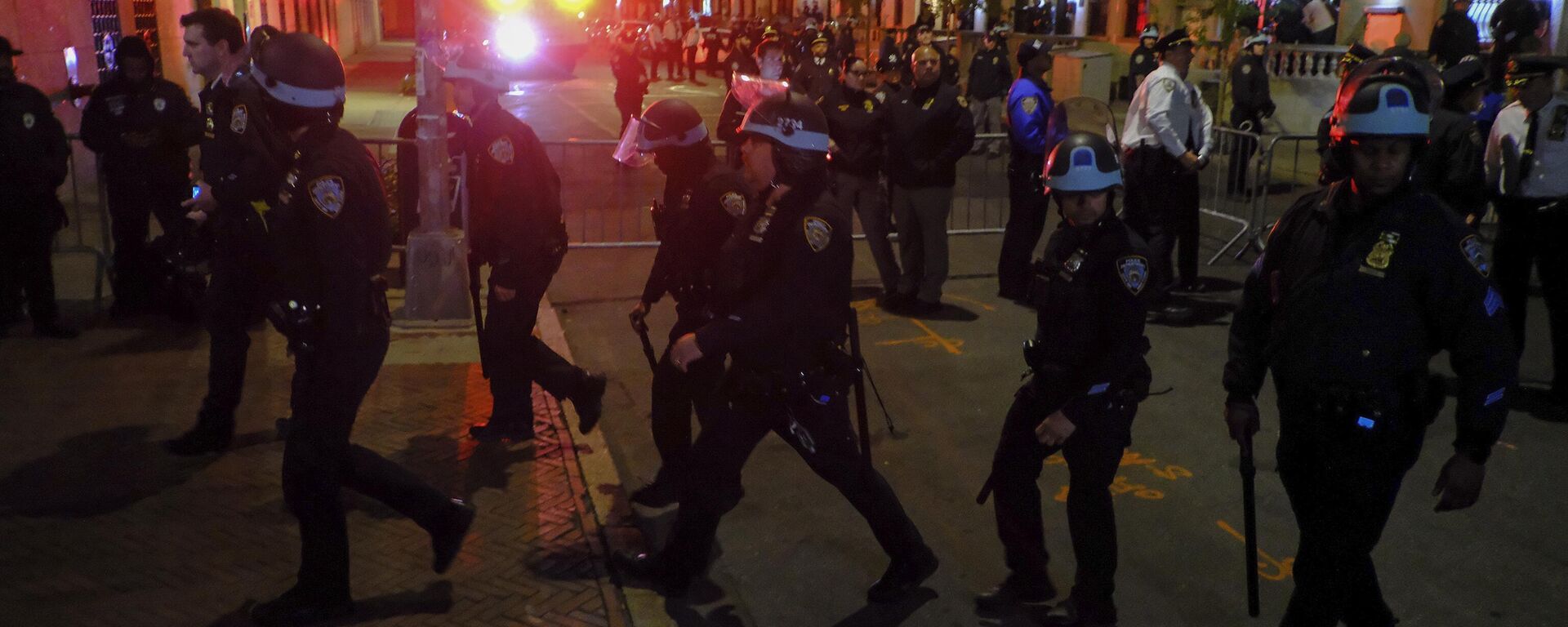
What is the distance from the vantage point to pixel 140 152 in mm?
7828

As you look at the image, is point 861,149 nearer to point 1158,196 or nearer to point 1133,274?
point 1158,196

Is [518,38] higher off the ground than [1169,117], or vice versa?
[518,38]

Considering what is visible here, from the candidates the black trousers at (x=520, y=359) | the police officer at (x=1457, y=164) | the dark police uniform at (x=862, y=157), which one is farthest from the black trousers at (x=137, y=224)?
the police officer at (x=1457, y=164)

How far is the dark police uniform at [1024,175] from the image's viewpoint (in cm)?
874

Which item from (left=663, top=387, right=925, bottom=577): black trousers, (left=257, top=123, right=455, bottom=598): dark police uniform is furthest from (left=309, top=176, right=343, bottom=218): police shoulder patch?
(left=663, top=387, right=925, bottom=577): black trousers

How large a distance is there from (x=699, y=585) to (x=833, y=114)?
14.7ft

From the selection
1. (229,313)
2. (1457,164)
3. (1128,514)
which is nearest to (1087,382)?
(1128,514)

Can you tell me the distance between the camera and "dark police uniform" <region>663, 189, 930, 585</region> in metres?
4.15

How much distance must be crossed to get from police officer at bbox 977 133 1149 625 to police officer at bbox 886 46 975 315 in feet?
14.2

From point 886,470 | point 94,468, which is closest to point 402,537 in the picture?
point 94,468

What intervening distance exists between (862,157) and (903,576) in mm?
4559

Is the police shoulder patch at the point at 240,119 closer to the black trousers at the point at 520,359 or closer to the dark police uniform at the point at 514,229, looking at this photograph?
the dark police uniform at the point at 514,229

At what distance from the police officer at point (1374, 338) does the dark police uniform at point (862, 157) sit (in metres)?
5.04

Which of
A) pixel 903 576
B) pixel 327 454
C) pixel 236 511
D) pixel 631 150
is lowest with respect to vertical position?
pixel 236 511
